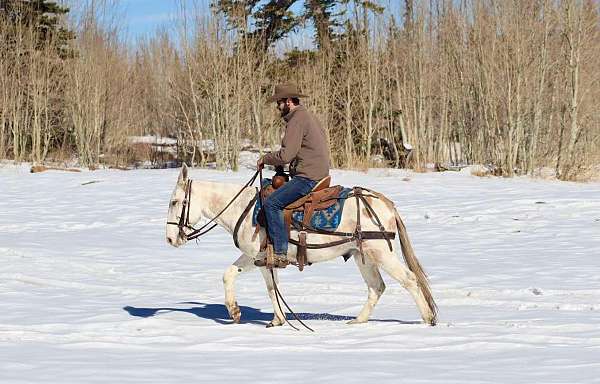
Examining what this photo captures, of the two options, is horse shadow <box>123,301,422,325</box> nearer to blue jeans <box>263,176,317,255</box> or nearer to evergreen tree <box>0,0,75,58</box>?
blue jeans <box>263,176,317,255</box>

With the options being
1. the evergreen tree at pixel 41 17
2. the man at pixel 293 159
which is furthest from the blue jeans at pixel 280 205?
the evergreen tree at pixel 41 17

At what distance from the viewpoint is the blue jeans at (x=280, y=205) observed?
8750 mm

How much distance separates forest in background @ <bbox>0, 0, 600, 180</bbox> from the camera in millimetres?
30688

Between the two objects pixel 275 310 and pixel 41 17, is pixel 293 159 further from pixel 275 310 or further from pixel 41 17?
pixel 41 17

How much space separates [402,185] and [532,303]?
1562cm

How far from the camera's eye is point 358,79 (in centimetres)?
3488

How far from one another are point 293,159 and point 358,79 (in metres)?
26.5

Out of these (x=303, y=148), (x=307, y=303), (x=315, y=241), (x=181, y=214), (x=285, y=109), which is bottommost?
(x=307, y=303)

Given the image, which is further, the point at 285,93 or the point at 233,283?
the point at 233,283

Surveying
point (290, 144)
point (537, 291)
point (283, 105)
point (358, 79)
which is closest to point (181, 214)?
point (290, 144)

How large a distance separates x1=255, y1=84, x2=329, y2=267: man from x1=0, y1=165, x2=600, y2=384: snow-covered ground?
1046 mm

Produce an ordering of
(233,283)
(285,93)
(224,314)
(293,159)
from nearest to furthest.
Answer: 1. (285,93)
2. (293,159)
3. (233,283)
4. (224,314)

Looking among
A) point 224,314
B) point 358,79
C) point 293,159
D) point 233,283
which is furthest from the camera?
point 358,79

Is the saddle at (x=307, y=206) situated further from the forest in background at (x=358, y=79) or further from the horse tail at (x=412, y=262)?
the forest in background at (x=358, y=79)
